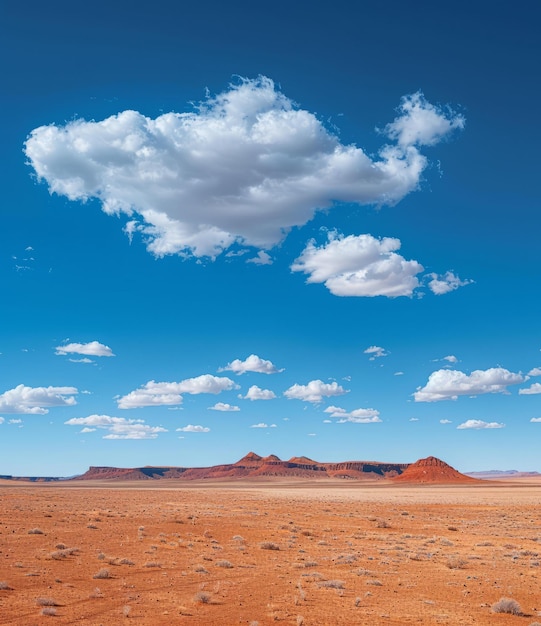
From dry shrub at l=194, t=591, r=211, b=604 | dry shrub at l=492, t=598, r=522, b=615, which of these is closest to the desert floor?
dry shrub at l=194, t=591, r=211, b=604

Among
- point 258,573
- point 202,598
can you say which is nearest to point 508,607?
point 202,598

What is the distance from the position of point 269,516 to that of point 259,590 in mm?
28808

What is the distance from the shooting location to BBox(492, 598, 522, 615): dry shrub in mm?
16500

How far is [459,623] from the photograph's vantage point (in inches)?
609

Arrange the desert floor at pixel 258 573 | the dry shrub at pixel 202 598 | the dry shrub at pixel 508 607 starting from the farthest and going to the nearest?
the dry shrub at pixel 202 598 < the dry shrub at pixel 508 607 < the desert floor at pixel 258 573

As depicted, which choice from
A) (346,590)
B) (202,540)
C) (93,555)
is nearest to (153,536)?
(202,540)

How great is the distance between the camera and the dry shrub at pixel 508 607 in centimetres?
1650

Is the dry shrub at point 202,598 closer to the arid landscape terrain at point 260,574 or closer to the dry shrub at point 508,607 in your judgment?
the arid landscape terrain at point 260,574

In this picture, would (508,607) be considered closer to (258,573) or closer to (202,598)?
(202,598)

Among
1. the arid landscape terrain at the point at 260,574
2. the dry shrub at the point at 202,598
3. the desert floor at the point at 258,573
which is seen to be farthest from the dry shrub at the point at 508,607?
the dry shrub at the point at 202,598

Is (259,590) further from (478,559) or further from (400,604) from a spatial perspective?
(478,559)

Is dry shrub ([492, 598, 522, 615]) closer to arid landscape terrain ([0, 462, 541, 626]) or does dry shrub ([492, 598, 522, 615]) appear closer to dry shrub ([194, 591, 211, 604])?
arid landscape terrain ([0, 462, 541, 626])

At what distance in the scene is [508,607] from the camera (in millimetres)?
16531

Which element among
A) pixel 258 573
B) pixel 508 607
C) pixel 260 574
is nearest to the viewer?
pixel 508 607
